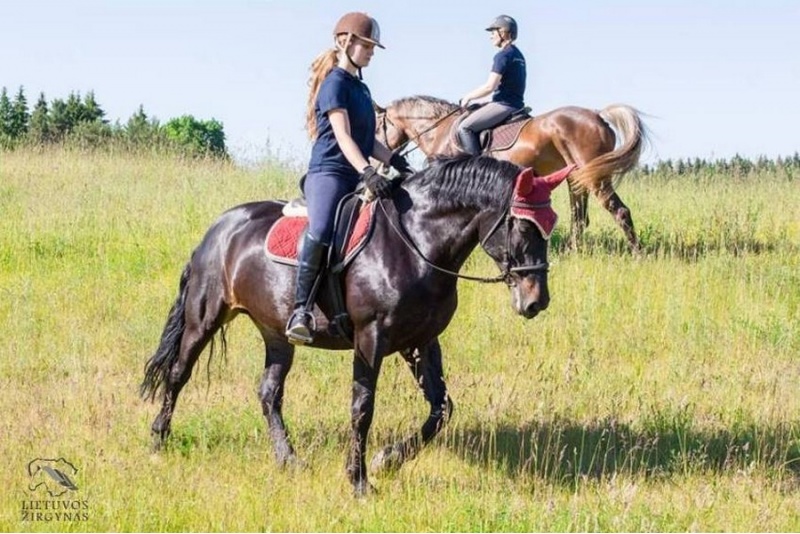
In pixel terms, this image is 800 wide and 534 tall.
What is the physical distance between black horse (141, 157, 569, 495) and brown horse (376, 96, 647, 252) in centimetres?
619

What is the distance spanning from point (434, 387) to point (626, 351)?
328cm

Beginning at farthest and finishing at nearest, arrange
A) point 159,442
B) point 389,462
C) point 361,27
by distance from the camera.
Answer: point 159,442 → point 389,462 → point 361,27

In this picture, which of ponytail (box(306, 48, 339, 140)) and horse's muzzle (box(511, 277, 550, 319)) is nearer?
horse's muzzle (box(511, 277, 550, 319))

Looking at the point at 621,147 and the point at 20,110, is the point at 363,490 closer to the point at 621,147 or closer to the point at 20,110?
the point at 621,147

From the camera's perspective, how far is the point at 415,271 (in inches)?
244

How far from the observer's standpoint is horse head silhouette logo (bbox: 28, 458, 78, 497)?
623 centimetres

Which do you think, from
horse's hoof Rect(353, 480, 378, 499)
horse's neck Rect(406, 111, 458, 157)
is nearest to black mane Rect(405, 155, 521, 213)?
horse's hoof Rect(353, 480, 378, 499)

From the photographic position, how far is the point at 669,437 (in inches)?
292

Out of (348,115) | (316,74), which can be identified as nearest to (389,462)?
(348,115)

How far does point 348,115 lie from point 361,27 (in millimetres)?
507

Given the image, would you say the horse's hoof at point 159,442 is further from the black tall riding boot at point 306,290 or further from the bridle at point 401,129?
the bridle at point 401,129

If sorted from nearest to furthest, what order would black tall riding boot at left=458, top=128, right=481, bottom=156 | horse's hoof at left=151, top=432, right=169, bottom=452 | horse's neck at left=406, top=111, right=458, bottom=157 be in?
horse's hoof at left=151, top=432, right=169, bottom=452 < black tall riding boot at left=458, top=128, right=481, bottom=156 < horse's neck at left=406, top=111, right=458, bottom=157

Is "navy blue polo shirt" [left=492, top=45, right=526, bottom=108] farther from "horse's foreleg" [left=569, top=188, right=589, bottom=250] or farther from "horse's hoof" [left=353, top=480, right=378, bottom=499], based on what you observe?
"horse's hoof" [left=353, top=480, right=378, bottom=499]

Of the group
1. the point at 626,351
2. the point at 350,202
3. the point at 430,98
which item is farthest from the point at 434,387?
the point at 430,98
